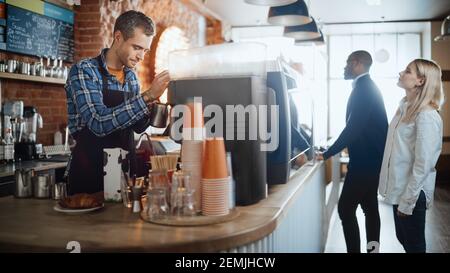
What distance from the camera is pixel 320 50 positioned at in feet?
29.6

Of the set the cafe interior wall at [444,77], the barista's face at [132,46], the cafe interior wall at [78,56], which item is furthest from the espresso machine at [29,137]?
the cafe interior wall at [444,77]

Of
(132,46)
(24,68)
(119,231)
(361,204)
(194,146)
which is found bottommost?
(361,204)

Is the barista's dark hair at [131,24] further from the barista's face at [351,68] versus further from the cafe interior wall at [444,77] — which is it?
the cafe interior wall at [444,77]

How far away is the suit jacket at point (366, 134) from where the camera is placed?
3205 millimetres

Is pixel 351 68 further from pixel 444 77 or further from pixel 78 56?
pixel 444 77

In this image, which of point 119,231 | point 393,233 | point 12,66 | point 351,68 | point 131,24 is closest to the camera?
point 119,231

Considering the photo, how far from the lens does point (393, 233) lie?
440cm

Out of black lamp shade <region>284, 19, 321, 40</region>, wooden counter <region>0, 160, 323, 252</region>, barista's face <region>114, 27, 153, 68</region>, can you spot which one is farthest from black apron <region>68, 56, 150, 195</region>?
black lamp shade <region>284, 19, 321, 40</region>

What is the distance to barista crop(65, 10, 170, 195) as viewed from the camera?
6.02 feet

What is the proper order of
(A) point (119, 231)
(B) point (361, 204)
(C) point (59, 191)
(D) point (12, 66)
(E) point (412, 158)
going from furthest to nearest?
(D) point (12, 66) < (B) point (361, 204) < (E) point (412, 158) < (C) point (59, 191) < (A) point (119, 231)

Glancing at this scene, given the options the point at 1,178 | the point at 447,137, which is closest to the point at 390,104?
the point at 447,137

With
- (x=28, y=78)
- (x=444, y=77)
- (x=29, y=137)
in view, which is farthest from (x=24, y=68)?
(x=444, y=77)

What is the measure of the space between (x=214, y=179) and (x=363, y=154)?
6.91 ft

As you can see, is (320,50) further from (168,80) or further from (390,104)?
(168,80)
